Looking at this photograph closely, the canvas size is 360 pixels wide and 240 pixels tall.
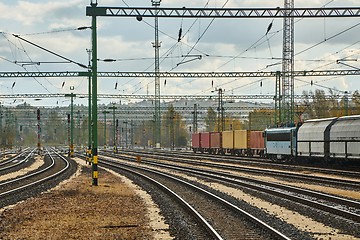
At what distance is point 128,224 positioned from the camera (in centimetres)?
1661

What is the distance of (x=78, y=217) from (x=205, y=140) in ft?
235

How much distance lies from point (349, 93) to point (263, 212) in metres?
58.1

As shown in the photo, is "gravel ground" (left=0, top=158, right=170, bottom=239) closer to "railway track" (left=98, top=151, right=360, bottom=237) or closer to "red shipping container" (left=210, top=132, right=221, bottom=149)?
"railway track" (left=98, top=151, right=360, bottom=237)

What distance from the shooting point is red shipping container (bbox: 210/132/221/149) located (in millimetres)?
A: 83094

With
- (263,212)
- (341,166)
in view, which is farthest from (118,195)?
(341,166)

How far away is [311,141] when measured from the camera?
4575 centimetres

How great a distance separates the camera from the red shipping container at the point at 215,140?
83.1 m

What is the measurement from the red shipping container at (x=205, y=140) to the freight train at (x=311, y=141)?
1339 cm

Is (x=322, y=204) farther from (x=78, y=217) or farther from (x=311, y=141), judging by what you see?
(x=311, y=141)

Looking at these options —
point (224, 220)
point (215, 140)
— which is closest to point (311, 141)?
point (224, 220)

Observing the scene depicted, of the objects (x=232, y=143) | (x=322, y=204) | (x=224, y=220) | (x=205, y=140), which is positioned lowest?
(x=224, y=220)

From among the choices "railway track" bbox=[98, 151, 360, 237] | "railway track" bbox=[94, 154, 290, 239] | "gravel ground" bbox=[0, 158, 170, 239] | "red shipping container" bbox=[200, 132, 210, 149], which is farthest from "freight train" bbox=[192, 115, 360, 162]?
"gravel ground" bbox=[0, 158, 170, 239]

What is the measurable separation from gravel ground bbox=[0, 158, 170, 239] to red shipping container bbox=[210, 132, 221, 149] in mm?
56887

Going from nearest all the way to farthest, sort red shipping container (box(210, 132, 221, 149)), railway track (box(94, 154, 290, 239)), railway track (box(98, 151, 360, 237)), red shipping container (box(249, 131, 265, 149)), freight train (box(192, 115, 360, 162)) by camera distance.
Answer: railway track (box(94, 154, 290, 239)) < railway track (box(98, 151, 360, 237)) < freight train (box(192, 115, 360, 162)) < red shipping container (box(249, 131, 265, 149)) < red shipping container (box(210, 132, 221, 149))
